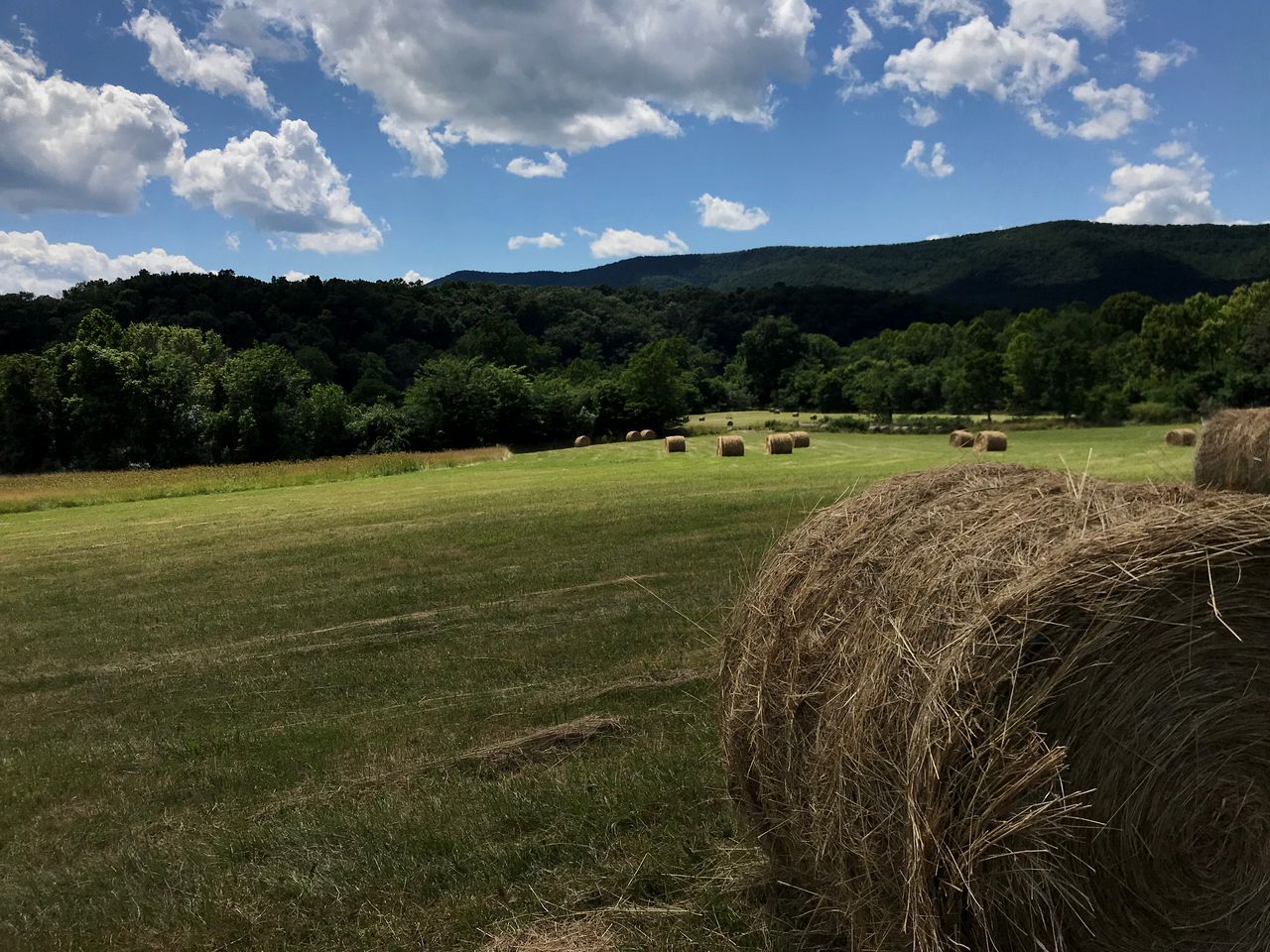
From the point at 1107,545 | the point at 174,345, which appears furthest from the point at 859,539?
the point at 174,345

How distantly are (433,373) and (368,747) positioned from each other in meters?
67.2

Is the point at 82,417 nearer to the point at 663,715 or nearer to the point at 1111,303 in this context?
the point at 663,715

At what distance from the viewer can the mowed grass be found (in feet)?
14.9

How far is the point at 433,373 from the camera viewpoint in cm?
7156

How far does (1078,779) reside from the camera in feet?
10.7

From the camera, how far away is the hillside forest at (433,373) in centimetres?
6538

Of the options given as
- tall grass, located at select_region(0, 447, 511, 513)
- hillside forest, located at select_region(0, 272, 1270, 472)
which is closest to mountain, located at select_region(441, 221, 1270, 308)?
hillside forest, located at select_region(0, 272, 1270, 472)

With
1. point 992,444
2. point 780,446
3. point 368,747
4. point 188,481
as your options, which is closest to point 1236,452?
point 368,747

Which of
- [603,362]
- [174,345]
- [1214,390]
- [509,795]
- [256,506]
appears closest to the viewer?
[509,795]

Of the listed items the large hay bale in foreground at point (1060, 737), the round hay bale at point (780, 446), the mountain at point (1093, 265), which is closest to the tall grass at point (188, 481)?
the round hay bale at point (780, 446)

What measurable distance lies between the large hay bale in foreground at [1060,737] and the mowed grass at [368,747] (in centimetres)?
124

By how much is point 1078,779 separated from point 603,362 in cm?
13201

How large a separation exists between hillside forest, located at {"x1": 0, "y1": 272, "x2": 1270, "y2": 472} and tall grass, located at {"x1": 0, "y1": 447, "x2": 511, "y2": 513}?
22.4 m

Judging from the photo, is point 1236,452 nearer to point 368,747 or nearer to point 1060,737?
point 1060,737
